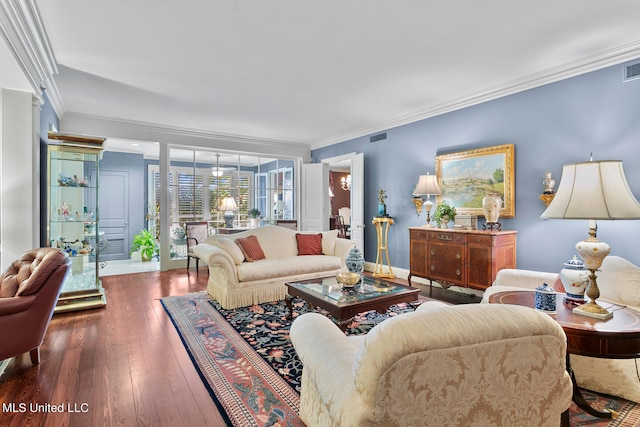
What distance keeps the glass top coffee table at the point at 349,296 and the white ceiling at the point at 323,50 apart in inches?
89.6

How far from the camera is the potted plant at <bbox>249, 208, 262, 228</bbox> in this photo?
712cm

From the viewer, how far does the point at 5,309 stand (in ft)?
7.25

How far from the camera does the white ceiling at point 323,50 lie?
2.54 m

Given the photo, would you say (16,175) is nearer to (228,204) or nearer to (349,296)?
(349,296)

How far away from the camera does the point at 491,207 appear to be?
155 inches

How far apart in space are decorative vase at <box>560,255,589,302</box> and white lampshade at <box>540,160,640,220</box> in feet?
1.11

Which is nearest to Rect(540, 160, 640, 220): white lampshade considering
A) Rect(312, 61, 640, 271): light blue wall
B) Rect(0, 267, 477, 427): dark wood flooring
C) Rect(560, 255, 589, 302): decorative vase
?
Rect(560, 255, 589, 302): decorative vase

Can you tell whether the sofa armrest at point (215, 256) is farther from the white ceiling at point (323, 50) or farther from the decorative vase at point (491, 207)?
the decorative vase at point (491, 207)

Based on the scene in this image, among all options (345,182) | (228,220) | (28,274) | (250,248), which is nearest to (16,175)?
(28,274)

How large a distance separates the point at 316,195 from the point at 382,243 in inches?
83.9

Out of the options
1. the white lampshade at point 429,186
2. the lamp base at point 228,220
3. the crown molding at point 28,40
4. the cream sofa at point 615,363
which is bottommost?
the cream sofa at point 615,363

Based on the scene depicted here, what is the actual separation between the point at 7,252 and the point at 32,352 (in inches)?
51.8

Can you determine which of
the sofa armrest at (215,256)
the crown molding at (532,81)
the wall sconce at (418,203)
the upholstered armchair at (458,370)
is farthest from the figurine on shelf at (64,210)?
the crown molding at (532,81)

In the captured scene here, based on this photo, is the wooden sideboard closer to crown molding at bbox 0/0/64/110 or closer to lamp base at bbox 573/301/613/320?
lamp base at bbox 573/301/613/320
